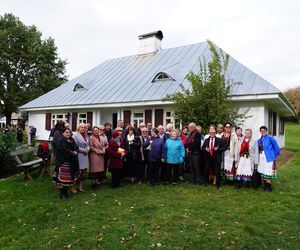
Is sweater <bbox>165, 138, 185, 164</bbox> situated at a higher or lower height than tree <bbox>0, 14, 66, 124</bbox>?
lower

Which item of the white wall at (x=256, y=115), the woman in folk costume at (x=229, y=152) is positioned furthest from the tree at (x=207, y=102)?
the white wall at (x=256, y=115)

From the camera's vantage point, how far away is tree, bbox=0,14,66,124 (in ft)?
106

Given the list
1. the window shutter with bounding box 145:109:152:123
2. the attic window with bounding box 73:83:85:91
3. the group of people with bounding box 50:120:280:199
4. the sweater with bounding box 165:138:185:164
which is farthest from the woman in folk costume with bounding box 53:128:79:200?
the attic window with bounding box 73:83:85:91

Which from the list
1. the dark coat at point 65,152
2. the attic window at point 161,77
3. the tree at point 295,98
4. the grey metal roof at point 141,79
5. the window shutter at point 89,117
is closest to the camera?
the dark coat at point 65,152

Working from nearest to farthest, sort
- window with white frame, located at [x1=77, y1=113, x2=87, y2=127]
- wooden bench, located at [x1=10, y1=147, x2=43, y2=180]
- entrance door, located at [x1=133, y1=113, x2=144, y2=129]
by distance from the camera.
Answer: wooden bench, located at [x1=10, y1=147, x2=43, y2=180] → entrance door, located at [x1=133, y1=113, x2=144, y2=129] → window with white frame, located at [x1=77, y1=113, x2=87, y2=127]

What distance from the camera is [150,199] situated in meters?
6.32

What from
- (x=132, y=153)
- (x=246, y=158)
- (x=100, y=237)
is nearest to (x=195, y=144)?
(x=246, y=158)

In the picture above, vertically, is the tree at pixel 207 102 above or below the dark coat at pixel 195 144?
above

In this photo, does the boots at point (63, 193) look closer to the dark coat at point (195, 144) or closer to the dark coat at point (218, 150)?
the dark coat at point (195, 144)

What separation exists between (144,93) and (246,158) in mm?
10371

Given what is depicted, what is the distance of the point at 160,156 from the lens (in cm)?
743

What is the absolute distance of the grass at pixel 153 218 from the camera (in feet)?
14.4

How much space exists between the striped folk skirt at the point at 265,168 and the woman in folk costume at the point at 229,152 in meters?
0.62

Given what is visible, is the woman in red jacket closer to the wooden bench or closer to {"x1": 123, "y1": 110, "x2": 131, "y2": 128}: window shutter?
the wooden bench
